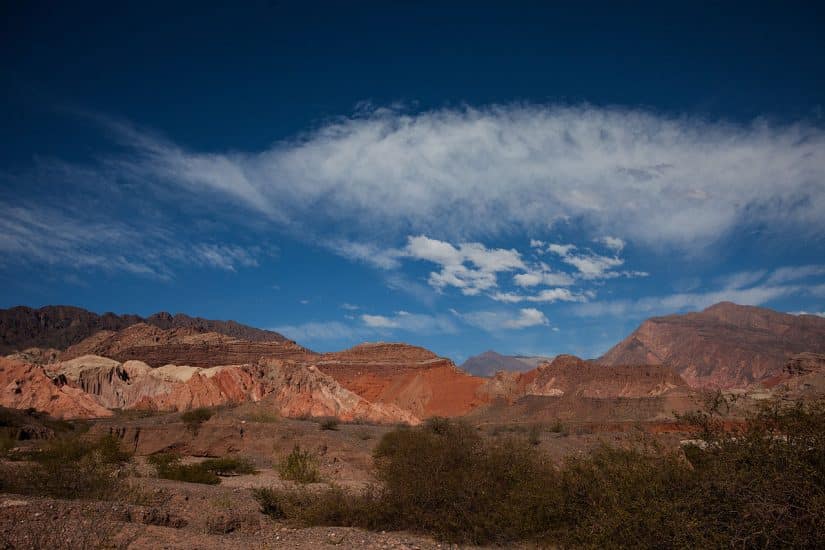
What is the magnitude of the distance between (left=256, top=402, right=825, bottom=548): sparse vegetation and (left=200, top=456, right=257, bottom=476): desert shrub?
8918 millimetres

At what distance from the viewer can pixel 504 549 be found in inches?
353

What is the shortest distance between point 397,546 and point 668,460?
185 inches

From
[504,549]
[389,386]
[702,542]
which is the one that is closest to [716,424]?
[702,542]

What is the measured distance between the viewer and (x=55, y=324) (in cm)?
14400

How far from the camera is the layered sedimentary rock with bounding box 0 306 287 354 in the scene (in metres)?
130

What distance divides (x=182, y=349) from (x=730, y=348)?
139 m

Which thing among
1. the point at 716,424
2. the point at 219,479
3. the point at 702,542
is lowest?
the point at 219,479

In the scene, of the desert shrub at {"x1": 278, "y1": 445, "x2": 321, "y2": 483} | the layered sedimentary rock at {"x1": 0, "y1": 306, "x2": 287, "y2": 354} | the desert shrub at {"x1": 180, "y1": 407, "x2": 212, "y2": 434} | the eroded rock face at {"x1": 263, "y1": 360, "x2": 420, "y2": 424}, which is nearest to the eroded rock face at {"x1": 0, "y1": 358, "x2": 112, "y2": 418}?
the eroded rock face at {"x1": 263, "y1": 360, "x2": 420, "y2": 424}

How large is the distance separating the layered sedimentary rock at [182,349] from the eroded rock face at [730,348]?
94.8 meters

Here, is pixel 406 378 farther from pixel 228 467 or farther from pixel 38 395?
pixel 228 467

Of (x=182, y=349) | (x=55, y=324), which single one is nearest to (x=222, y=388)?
(x=182, y=349)

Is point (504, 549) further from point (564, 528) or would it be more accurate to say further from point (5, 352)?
point (5, 352)

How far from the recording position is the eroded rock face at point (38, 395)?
50656 mm

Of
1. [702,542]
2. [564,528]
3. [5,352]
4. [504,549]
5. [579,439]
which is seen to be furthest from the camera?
[5,352]
